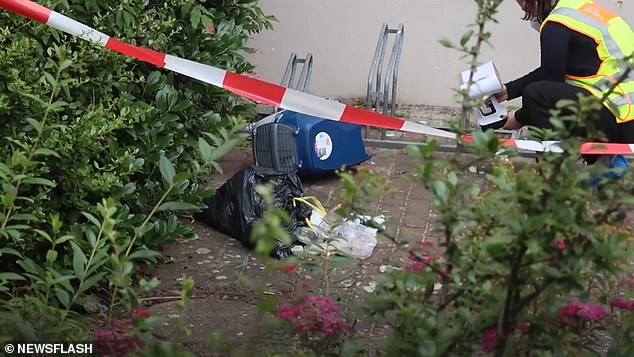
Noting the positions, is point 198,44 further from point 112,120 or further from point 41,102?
point 41,102

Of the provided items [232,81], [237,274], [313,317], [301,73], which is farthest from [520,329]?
[301,73]

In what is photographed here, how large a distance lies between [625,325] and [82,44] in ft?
8.30

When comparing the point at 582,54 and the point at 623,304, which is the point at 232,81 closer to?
the point at 582,54

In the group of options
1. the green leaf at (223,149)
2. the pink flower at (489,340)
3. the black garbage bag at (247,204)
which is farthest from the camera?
the black garbage bag at (247,204)

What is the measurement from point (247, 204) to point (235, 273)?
1.57 feet

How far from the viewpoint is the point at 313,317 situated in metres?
2.60

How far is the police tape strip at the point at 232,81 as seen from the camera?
4121 millimetres

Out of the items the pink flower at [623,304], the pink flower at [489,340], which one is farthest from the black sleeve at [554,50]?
the pink flower at [489,340]

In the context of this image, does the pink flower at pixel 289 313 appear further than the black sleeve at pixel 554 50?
No

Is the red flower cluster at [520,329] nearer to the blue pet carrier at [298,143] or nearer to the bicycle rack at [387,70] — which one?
the blue pet carrier at [298,143]

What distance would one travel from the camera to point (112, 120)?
422 centimetres

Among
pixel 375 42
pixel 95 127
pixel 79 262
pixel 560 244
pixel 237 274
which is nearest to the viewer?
pixel 560 244

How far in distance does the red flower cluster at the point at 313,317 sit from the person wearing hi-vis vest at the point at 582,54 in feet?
10.0

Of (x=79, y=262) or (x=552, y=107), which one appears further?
(x=552, y=107)
